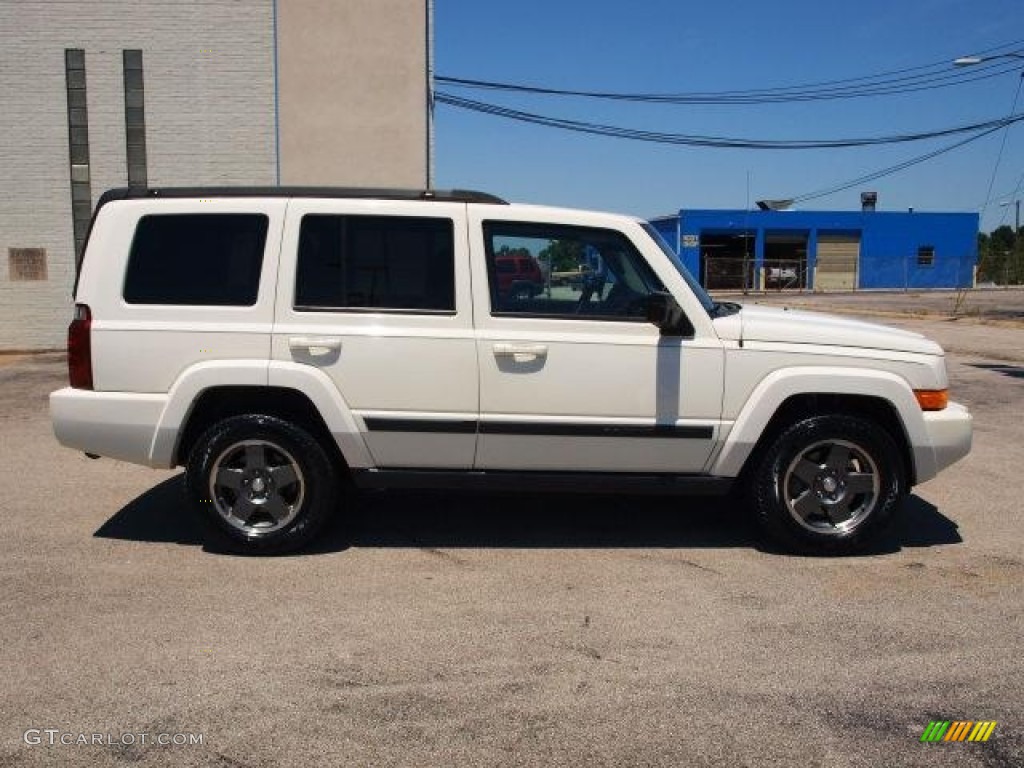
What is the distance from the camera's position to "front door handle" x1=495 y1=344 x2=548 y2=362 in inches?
193

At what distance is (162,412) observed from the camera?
4973 mm

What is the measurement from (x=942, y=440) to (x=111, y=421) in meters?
4.61

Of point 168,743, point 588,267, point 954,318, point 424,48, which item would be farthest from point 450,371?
point 954,318

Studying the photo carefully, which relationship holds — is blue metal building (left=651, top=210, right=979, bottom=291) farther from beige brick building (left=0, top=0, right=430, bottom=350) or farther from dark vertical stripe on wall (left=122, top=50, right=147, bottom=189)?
dark vertical stripe on wall (left=122, top=50, right=147, bottom=189)

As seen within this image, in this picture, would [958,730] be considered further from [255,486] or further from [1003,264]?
[1003,264]

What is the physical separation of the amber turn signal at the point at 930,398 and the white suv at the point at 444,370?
1cm

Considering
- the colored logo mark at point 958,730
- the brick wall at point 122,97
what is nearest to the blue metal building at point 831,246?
the brick wall at point 122,97

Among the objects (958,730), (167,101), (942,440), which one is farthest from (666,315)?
(167,101)

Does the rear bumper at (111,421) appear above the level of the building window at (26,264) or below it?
below

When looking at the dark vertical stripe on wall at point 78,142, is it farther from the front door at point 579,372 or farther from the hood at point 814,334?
the hood at point 814,334

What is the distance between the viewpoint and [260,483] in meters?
5.09

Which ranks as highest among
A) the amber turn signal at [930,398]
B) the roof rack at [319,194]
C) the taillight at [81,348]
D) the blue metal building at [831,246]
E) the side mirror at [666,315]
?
the blue metal building at [831,246]

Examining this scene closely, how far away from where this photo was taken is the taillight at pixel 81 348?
4.98 meters

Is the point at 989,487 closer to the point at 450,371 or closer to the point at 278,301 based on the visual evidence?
the point at 450,371
